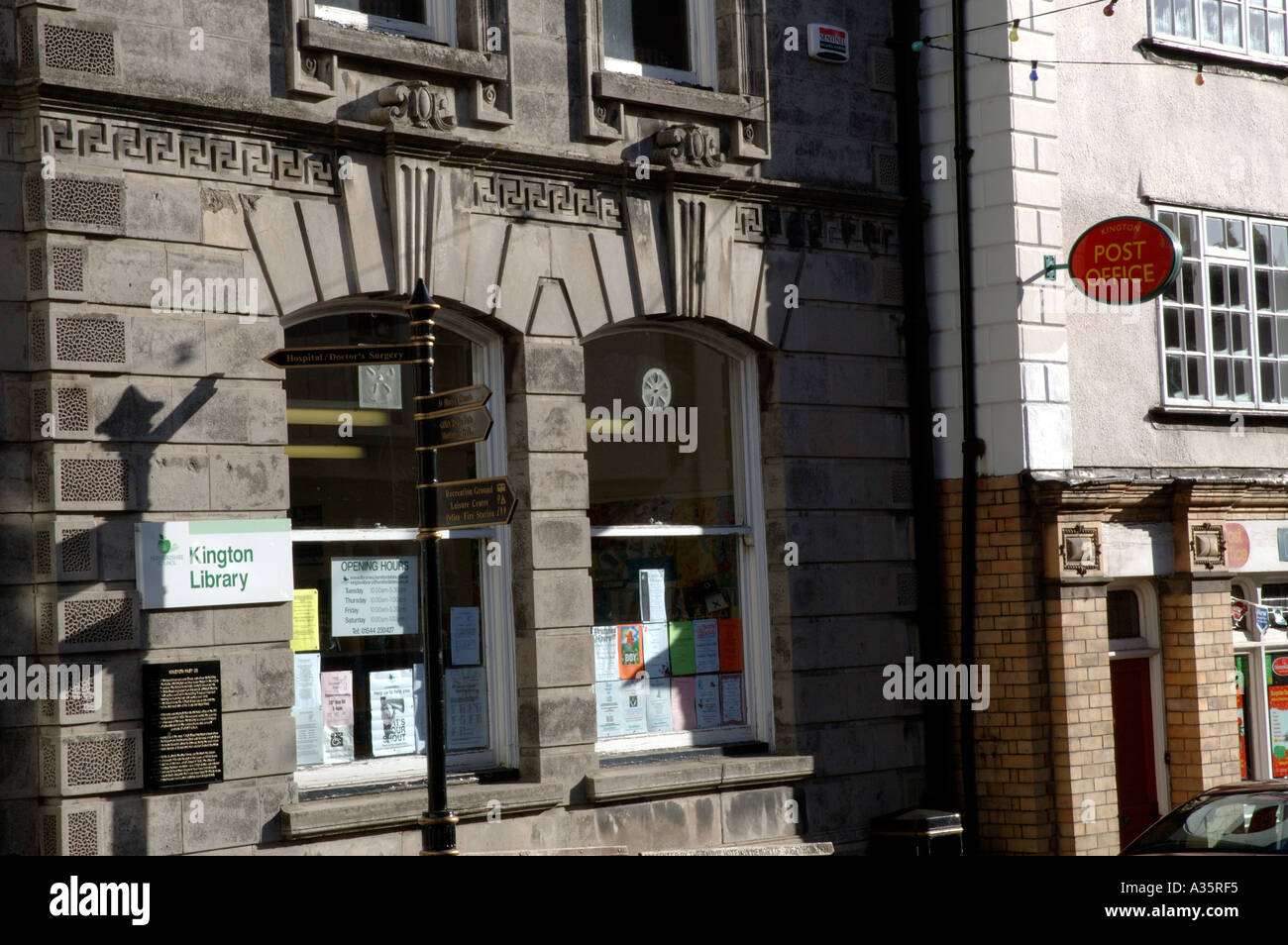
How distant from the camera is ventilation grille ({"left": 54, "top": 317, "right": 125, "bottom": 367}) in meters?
8.97

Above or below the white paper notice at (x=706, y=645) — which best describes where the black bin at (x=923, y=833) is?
below

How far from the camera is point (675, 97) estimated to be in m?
11.9

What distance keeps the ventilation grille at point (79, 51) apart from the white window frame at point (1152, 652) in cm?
922

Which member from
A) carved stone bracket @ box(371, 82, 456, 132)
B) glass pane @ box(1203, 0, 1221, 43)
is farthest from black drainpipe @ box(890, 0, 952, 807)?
carved stone bracket @ box(371, 82, 456, 132)

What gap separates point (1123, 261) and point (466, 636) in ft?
20.7

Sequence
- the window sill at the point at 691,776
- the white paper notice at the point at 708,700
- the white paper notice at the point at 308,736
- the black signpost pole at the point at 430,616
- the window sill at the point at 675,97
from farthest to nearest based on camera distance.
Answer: the white paper notice at the point at 708,700, the window sill at the point at 675,97, the window sill at the point at 691,776, the white paper notice at the point at 308,736, the black signpost pole at the point at 430,616

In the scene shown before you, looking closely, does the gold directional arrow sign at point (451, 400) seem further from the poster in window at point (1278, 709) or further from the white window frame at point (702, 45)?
the poster in window at point (1278, 709)

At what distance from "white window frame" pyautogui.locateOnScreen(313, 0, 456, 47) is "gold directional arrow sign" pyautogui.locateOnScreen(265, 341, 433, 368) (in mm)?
2794

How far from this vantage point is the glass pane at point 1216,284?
48.1 feet

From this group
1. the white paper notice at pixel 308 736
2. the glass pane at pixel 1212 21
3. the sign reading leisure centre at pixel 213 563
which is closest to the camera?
the sign reading leisure centre at pixel 213 563

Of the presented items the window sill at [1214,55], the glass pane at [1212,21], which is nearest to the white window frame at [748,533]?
the window sill at [1214,55]

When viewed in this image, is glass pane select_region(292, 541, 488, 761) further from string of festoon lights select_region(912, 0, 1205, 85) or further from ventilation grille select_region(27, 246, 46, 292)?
string of festoon lights select_region(912, 0, 1205, 85)

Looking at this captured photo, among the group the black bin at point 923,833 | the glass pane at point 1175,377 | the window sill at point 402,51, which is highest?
the window sill at point 402,51

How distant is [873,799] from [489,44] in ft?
21.1
